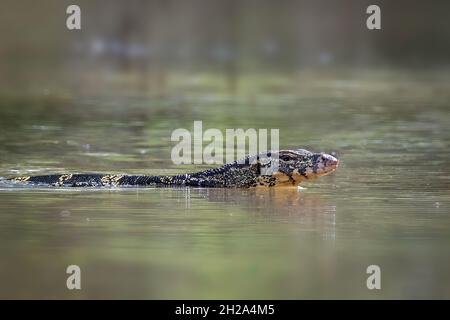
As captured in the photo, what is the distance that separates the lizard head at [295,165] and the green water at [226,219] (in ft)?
0.67

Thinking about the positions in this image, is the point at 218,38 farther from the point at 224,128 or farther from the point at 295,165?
the point at 295,165

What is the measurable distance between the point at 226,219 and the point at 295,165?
221 cm

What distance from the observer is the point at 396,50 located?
3591 cm

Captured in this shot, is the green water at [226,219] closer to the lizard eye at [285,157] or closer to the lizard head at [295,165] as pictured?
the lizard head at [295,165]

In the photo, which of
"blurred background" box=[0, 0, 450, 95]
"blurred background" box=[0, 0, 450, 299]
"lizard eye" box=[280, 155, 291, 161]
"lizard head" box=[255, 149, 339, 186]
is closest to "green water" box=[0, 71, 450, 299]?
"blurred background" box=[0, 0, 450, 299]

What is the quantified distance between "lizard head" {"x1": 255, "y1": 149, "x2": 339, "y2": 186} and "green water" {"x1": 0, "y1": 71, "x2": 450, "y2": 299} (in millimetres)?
206

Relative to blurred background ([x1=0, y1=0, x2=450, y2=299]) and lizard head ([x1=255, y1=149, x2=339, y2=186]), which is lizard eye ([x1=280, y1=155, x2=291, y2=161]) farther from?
blurred background ([x1=0, y1=0, x2=450, y2=299])

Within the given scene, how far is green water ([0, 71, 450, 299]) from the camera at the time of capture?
9383mm

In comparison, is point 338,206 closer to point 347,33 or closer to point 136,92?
point 136,92

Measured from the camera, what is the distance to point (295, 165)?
1405cm

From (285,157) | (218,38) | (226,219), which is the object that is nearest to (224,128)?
(285,157)

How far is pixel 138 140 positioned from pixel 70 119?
2.97 meters

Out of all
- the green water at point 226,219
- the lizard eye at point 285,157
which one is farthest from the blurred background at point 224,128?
the lizard eye at point 285,157
